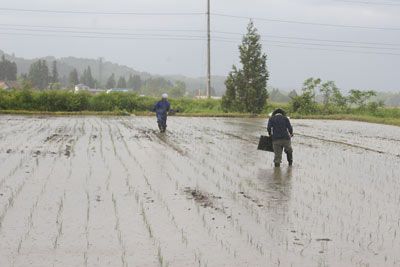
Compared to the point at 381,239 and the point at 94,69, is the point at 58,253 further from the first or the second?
the point at 94,69

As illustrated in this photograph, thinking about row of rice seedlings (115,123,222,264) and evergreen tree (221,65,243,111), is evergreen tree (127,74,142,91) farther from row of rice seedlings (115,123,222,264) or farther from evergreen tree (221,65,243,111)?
row of rice seedlings (115,123,222,264)

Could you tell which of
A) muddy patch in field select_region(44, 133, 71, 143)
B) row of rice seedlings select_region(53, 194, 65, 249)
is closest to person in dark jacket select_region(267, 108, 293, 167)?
row of rice seedlings select_region(53, 194, 65, 249)

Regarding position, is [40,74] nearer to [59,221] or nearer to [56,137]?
[56,137]

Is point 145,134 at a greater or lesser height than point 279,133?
lesser

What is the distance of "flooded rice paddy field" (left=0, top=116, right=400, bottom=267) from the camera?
4.89m

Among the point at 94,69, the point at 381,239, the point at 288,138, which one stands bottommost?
the point at 381,239

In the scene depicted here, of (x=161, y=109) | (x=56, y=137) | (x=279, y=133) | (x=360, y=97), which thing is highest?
(x=360, y=97)

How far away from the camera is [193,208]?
21.9 feet

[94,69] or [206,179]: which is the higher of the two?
[94,69]

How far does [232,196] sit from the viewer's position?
752cm

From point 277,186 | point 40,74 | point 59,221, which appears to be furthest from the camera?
point 40,74

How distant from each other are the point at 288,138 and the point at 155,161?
280cm

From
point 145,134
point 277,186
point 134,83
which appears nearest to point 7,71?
point 134,83

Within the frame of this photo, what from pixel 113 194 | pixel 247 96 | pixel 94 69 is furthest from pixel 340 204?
pixel 94 69
